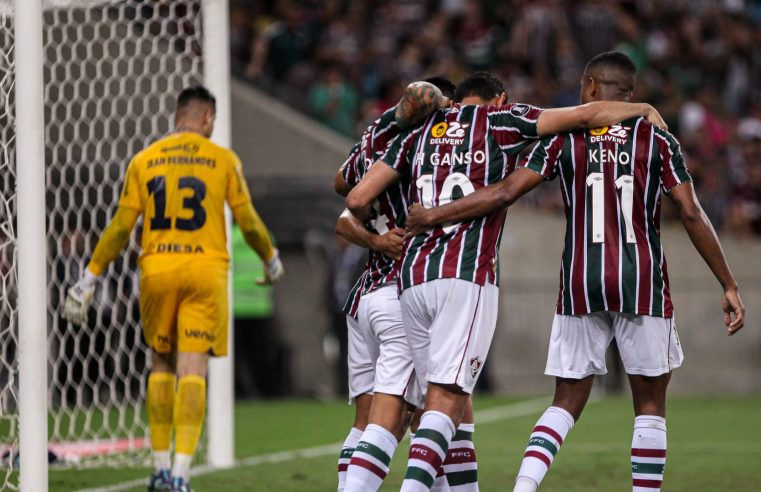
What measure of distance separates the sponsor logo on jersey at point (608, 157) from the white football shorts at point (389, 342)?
1047 mm

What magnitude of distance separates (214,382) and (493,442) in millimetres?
2708

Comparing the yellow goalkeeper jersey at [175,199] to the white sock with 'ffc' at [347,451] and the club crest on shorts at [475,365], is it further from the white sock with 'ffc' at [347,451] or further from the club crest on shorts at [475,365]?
the club crest on shorts at [475,365]

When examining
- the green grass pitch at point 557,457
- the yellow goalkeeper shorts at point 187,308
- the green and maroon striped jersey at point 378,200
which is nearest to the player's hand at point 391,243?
the green and maroon striped jersey at point 378,200

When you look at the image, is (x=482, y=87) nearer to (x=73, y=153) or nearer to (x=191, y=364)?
(x=191, y=364)

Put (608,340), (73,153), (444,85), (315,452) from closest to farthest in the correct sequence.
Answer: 1. (608,340)
2. (444,85)
3. (315,452)
4. (73,153)

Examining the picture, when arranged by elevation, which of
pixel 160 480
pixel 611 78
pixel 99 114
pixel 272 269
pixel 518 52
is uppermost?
pixel 518 52

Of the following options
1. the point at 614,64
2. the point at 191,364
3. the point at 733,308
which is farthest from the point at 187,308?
the point at 733,308

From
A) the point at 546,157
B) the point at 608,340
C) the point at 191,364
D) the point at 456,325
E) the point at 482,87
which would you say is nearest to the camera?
the point at 456,325

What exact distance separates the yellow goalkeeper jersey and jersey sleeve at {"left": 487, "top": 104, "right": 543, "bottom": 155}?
2.32m

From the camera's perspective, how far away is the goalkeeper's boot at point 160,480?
23.8ft

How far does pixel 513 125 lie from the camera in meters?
5.33

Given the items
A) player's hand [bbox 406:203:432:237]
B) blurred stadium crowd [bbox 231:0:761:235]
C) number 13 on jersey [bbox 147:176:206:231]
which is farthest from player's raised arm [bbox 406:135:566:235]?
blurred stadium crowd [bbox 231:0:761:235]

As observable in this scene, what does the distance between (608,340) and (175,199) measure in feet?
8.70

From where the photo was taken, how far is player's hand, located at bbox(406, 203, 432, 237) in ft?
17.5
